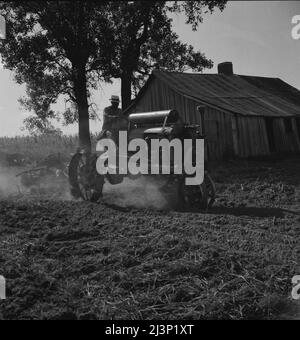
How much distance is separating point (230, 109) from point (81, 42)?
8.14 m

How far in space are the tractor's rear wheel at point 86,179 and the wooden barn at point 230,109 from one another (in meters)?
8.25

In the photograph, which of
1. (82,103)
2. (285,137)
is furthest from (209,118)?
(82,103)

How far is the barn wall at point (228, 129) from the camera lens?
59.3 feet

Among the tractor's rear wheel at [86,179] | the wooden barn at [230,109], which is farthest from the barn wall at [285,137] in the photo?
the tractor's rear wheel at [86,179]

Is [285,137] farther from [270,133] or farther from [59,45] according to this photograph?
[59,45]

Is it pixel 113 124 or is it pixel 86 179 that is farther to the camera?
pixel 86 179

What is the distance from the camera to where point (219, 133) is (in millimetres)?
18250

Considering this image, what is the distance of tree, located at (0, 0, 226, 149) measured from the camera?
20875 mm

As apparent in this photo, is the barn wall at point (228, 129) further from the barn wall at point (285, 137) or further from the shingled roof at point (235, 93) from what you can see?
the shingled roof at point (235, 93)

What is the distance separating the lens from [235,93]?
2125 cm

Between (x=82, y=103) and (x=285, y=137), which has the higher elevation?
(x=82, y=103)
